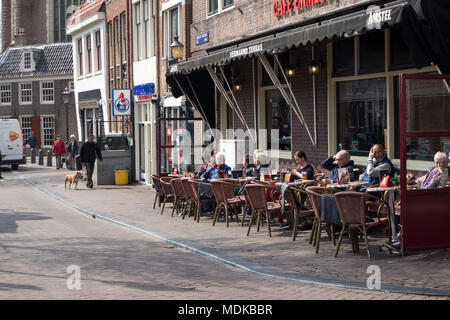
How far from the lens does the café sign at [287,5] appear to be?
15119mm

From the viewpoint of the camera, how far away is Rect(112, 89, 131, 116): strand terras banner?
2634 centimetres

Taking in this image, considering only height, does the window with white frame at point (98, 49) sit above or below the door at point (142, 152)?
above

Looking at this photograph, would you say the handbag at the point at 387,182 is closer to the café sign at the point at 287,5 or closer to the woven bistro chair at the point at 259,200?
the woven bistro chair at the point at 259,200

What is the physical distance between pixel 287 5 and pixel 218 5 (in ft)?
14.7

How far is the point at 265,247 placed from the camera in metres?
11.3

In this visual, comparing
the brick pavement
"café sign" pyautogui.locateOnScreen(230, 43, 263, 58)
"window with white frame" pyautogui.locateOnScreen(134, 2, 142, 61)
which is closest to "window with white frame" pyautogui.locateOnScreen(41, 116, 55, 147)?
"window with white frame" pyautogui.locateOnScreen(134, 2, 142, 61)

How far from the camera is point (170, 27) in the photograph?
2395cm

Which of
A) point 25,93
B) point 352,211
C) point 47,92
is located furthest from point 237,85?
point 25,93

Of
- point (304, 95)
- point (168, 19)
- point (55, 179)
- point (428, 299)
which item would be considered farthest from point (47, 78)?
point (428, 299)

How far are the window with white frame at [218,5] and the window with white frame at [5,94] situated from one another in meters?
39.8

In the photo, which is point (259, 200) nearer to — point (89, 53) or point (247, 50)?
point (247, 50)

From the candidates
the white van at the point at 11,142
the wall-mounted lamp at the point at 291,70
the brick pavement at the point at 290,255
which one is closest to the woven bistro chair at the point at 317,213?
the brick pavement at the point at 290,255

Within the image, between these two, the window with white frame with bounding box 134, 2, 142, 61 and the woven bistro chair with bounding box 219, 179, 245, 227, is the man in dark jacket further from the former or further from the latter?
the woven bistro chair with bounding box 219, 179, 245, 227
